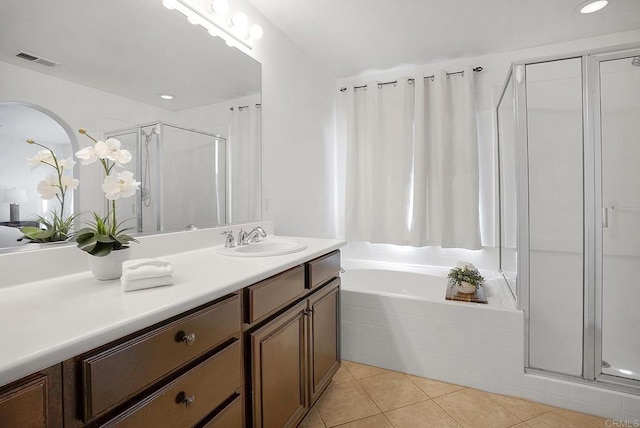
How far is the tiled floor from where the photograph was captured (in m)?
1.58

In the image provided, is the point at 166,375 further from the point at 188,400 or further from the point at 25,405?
the point at 25,405

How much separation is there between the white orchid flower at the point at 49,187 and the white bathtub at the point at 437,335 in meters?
1.70

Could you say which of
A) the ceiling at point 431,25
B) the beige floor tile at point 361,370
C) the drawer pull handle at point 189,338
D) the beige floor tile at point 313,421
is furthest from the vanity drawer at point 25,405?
the ceiling at point 431,25

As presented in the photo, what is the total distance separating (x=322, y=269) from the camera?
1.60 meters

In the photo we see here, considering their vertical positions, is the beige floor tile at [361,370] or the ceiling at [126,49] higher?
the ceiling at [126,49]

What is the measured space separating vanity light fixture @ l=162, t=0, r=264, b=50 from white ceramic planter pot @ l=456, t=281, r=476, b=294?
2123 millimetres

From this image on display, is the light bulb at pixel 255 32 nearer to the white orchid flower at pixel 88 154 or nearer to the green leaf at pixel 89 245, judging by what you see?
the white orchid flower at pixel 88 154

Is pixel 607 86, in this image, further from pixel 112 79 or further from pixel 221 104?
pixel 112 79

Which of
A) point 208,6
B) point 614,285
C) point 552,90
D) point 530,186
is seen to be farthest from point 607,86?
point 208,6

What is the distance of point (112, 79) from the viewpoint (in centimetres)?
125

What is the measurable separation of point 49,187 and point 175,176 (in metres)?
0.51

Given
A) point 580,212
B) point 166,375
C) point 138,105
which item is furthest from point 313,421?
point 580,212

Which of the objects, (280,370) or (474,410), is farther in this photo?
(474,410)

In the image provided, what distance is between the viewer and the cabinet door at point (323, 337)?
1491 mm
